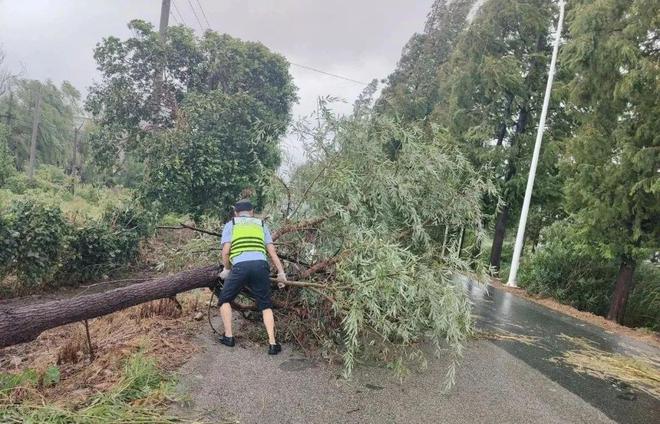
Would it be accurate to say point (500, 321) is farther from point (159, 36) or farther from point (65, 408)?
point (159, 36)

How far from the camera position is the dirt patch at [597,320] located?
824 centimetres

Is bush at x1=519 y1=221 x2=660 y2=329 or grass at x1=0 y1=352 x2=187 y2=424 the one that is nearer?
grass at x1=0 y1=352 x2=187 y2=424

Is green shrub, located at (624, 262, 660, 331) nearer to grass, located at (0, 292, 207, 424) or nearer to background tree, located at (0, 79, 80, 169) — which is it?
grass, located at (0, 292, 207, 424)

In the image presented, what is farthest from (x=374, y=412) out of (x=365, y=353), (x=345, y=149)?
(x=345, y=149)

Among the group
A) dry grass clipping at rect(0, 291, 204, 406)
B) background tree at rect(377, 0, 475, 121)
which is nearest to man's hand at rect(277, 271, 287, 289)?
dry grass clipping at rect(0, 291, 204, 406)

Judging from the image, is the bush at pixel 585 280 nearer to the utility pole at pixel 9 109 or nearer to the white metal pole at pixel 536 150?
the white metal pole at pixel 536 150

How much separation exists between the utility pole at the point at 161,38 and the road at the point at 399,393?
1234cm

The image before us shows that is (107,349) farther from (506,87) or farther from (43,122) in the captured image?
(43,122)

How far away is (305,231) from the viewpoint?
5.70m

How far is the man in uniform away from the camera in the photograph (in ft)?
15.2

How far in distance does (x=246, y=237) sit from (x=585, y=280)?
990cm

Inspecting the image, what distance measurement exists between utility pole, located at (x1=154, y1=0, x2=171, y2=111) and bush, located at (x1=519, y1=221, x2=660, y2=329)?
1244cm

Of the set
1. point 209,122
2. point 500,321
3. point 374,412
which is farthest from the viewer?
point 209,122

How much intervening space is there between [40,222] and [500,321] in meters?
8.41
